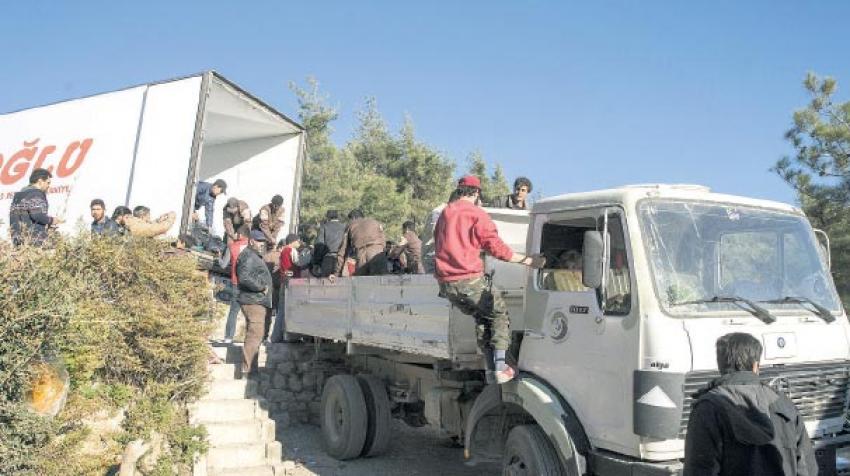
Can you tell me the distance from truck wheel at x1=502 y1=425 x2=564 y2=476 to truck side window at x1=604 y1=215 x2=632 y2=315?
38.2 inches

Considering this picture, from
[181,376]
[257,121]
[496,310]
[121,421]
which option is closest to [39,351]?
[121,421]

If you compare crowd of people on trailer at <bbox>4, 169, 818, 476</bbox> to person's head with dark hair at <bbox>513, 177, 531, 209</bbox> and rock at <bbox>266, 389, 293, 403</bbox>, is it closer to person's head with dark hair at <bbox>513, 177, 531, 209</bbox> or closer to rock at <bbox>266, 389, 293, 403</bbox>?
person's head with dark hair at <bbox>513, 177, 531, 209</bbox>

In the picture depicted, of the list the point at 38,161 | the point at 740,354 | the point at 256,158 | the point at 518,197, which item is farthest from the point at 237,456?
the point at 38,161

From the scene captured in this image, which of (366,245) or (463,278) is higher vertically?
(366,245)

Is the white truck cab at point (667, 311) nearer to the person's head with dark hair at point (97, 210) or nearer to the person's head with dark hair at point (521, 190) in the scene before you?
the person's head with dark hair at point (521, 190)

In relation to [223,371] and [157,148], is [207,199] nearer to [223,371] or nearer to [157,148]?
[157,148]

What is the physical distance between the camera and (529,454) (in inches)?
170

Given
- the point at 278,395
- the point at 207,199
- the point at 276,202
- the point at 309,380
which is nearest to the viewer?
the point at 278,395

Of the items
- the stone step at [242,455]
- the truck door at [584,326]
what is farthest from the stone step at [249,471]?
the truck door at [584,326]

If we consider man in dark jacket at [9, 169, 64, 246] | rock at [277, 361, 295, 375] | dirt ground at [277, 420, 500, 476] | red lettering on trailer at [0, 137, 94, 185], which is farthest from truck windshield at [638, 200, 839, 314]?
red lettering on trailer at [0, 137, 94, 185]

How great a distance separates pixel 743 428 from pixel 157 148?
887 cm

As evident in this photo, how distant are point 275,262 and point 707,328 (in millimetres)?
7335

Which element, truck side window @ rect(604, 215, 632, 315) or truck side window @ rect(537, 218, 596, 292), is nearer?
truck side window @ rect(604, 215, 632, 315)

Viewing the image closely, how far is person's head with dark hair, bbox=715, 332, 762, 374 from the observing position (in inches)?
107
